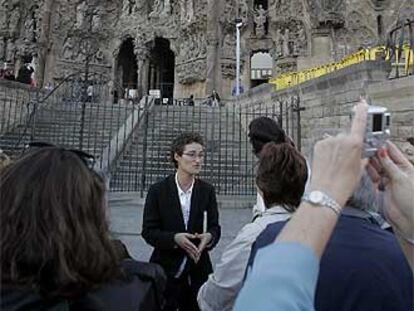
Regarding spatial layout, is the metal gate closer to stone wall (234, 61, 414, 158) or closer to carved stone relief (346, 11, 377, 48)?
stone wall (234, 61, 414, 158)

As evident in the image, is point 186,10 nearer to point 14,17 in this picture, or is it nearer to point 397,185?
point 14,17

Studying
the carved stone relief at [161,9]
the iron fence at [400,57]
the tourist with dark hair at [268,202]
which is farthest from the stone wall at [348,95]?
the carved stone relief at [161,9]

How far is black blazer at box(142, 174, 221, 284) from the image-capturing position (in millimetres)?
2979

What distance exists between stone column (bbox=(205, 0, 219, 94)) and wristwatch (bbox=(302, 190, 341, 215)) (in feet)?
77.9

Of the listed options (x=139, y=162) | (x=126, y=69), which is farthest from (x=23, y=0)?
(x=139, y=162)

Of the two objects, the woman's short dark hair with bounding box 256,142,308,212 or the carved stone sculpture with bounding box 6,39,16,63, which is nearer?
the woman's short dark hair with bounding box 256,142,308,212

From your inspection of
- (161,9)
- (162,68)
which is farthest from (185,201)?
(162,68)

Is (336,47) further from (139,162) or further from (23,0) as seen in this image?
(23,0)

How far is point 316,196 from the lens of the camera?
3.29 feet

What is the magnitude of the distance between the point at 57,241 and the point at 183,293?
1.96 m

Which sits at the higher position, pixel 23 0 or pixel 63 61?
pixel 23 0

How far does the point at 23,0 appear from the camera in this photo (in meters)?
26.9

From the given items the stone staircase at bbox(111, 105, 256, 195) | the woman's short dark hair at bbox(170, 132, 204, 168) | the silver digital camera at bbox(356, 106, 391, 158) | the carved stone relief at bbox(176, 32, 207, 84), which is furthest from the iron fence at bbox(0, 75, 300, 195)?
the silver digital camera at bbox(356, 106, 391, 158)

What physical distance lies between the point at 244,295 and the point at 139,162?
11.8 meters
